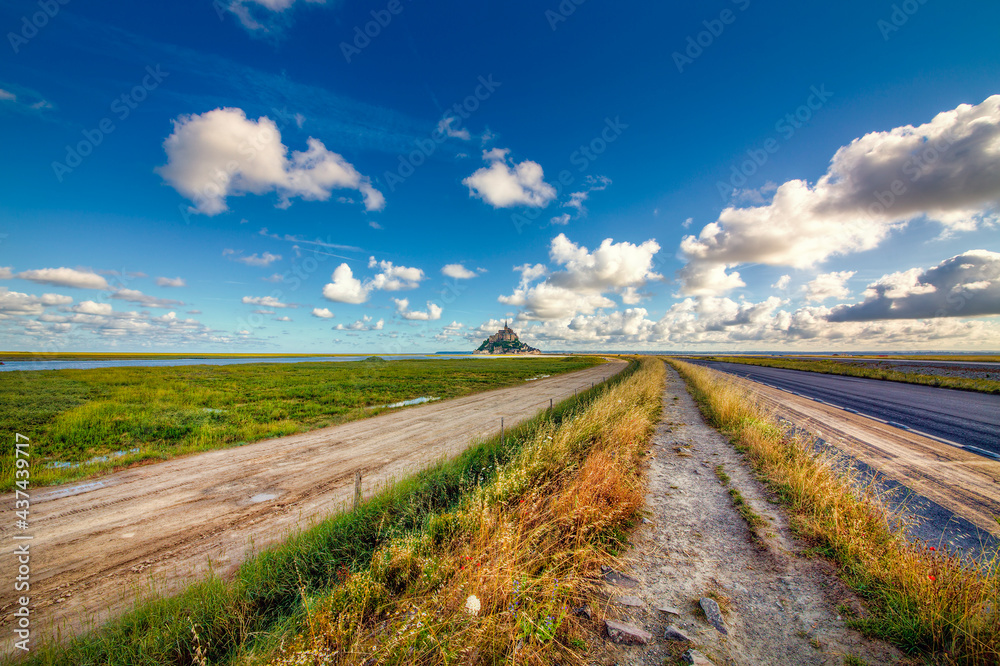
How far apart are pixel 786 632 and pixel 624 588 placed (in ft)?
5.22

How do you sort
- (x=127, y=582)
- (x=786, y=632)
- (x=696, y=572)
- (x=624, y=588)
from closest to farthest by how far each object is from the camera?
(x=786, y=632), (x=624, y=588), (x=696, y=572), (x=127, y=582)

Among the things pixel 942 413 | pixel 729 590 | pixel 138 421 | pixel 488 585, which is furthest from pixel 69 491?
pixel 942 413

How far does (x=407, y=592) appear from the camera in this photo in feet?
12.7

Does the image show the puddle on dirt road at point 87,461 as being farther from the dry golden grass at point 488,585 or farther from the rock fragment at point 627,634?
the rock fragment at point 627,634

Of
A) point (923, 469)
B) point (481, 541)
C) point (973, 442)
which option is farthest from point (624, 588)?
point (973, 442)

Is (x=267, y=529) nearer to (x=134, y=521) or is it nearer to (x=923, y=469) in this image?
(x=134, y=521)

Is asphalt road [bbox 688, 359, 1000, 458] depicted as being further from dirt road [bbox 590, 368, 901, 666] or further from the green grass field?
the green grass field

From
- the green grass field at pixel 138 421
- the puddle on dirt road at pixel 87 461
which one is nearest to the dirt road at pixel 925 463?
the green grass field at pixel 138 421

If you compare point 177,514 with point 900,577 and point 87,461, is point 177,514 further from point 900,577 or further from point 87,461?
point 900,577

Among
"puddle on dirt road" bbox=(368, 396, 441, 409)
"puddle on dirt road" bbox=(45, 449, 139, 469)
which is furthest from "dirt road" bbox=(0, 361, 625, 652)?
"puddle on dirt road" bbox=(368, 396, 441, 409)

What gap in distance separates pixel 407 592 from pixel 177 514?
21.0ft

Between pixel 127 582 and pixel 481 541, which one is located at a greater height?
pixel 481 541

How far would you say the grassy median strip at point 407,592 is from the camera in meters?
3.12

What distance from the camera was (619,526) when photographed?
567 cm
